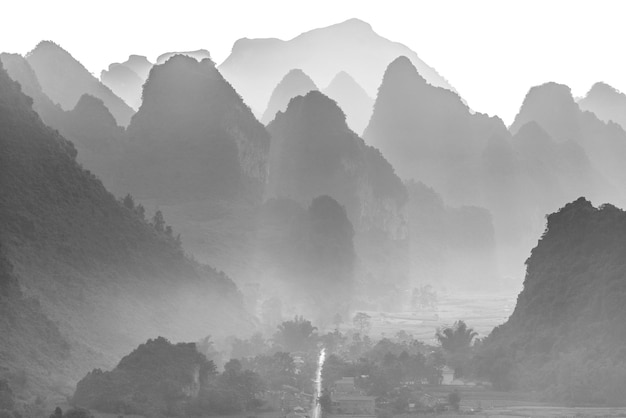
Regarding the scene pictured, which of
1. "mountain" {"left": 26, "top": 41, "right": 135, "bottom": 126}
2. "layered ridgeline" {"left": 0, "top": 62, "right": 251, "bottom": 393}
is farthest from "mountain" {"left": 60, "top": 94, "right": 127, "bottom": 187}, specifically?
"layered ridgeline" {"left": 0, "top": 62, "right": 251, "bottom": 393}

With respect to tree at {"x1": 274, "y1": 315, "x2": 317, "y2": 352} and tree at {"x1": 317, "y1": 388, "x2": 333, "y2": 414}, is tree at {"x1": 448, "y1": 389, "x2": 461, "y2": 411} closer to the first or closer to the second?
tree at {"x1": 317, "y1": 388, "x2": 333, "y2": 414}

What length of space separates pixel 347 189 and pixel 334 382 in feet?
267

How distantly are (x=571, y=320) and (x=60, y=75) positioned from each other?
349ft

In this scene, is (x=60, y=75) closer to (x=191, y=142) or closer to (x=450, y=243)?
(x=191, y=142)

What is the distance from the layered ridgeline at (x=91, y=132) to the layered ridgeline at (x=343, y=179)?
22.8 metres

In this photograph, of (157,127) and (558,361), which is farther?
(157,127)

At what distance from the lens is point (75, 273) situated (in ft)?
262

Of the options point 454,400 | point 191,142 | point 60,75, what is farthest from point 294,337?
point 60,75

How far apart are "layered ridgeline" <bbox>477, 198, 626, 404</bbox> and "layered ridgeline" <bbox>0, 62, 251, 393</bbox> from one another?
64.0 ft

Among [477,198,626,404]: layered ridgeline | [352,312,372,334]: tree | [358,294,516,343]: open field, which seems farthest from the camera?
[358,294,516,343]: open field

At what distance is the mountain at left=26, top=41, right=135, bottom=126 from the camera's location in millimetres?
165500

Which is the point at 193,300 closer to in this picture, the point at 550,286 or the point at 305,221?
the point at 550,286

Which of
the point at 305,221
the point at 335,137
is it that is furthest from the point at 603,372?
the point at 335,137

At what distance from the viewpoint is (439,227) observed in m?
175
